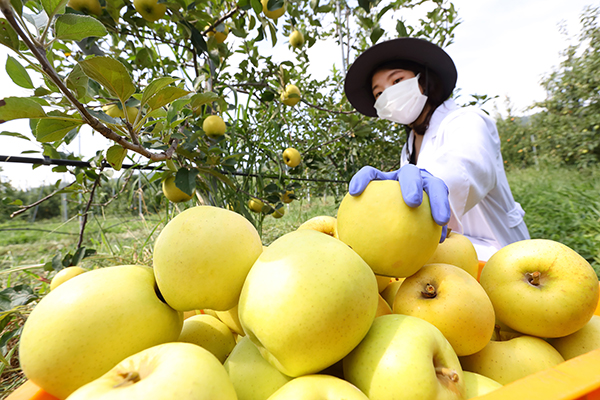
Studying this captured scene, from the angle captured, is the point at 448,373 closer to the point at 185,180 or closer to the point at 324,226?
the point at 324,226

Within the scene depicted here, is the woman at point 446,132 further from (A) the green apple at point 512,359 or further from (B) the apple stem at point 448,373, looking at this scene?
(B) the apple stem at point 448,373

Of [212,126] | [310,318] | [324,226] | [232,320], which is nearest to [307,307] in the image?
[310,318]

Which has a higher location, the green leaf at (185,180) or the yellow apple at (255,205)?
the green leaf at (185,180)

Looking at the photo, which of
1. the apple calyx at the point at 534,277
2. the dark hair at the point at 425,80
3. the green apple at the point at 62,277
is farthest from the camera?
the dark hair at the point at 425,80

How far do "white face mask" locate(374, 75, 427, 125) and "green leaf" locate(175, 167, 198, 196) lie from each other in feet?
4.58

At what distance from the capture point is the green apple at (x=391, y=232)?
0.63 m

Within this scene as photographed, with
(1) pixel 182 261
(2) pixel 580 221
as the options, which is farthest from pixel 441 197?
(2) pixel 580 221

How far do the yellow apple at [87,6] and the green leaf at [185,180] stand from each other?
0.69 m

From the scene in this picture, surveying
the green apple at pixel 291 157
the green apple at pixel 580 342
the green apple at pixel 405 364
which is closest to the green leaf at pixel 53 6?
the green apple at pixel 405 364

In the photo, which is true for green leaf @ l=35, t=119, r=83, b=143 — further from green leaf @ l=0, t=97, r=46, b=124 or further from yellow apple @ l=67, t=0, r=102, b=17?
yellow apple @ l=67, t=0, r=102, b=17

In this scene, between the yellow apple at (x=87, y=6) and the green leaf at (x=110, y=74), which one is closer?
the green leaf at (x=110, y=74)

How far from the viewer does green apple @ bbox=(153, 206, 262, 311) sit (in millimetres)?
553

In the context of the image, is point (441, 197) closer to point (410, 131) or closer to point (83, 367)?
point (83, 367)

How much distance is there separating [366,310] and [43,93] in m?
0.98
